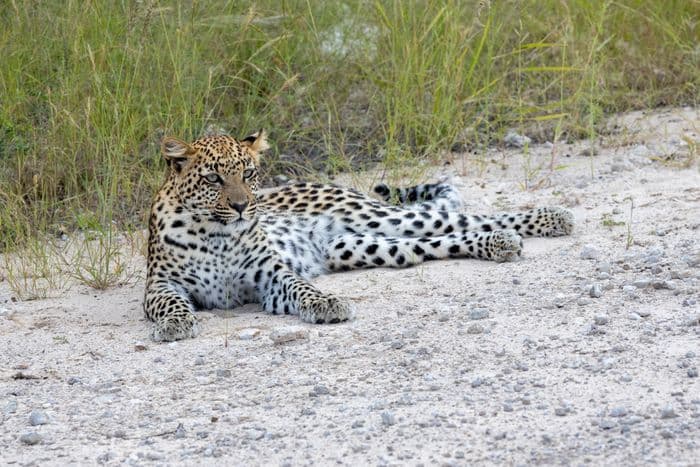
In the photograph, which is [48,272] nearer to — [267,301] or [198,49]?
[267,301]

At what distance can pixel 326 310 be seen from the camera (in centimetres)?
667

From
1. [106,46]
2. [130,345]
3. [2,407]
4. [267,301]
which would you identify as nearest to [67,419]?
[2,407]

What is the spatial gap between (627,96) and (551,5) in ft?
3.44

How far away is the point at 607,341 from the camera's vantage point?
5812 millimetres

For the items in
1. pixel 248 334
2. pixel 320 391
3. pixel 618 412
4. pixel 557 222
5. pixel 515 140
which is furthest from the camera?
pixel 515 140

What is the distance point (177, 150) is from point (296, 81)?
2.81m

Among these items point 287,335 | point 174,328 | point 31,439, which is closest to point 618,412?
point 287,335

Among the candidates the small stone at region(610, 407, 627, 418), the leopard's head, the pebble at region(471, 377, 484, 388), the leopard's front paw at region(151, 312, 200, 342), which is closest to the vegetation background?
the leopard's head

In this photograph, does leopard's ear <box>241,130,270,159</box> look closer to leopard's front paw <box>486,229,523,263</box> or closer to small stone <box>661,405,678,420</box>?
leopard's front paw <box>486,229,523,263</box>

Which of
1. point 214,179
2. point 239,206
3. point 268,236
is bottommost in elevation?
point 268,236

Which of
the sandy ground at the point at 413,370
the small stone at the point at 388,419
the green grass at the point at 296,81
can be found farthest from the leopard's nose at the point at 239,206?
the small stone at the point at 388,419

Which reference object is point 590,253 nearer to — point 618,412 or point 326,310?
point 326,310

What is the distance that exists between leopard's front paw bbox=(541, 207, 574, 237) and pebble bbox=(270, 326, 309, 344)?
2.34 meters

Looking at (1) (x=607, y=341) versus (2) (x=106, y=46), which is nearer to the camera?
(1) (x=607, y=341)
